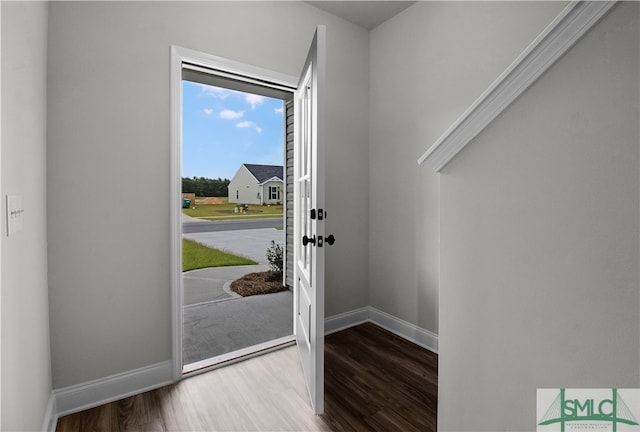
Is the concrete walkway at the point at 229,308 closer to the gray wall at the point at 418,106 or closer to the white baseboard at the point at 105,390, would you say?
the white baseboard at the point at 105,390

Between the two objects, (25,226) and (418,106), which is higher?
(418,106)

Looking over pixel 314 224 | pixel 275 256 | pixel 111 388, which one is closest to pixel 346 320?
pixel 314 224

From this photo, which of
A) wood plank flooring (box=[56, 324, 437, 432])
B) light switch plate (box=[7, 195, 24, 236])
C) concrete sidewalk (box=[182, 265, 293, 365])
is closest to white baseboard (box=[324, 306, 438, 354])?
wood plank flooring (box=[56, 324, 437, 432])

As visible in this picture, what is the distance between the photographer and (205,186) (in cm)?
355

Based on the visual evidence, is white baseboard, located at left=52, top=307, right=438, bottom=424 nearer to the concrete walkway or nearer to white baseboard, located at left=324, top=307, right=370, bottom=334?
the concrete walkway

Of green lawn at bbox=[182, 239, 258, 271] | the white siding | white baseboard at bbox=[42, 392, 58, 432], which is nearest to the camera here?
white baseboard at bbox=[42, 392, 58, 432]

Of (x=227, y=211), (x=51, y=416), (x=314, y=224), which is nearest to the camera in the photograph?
(x=51, y=416)

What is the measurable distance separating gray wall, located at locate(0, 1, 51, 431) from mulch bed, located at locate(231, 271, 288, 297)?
2182mm

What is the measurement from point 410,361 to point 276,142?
2.56 metres

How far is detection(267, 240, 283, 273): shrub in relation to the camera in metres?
4.08

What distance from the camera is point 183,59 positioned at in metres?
1.99

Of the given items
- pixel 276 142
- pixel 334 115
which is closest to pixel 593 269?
pixel 334 115

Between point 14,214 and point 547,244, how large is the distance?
5.45 ft

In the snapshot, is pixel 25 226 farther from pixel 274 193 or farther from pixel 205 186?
pixel 274 193
